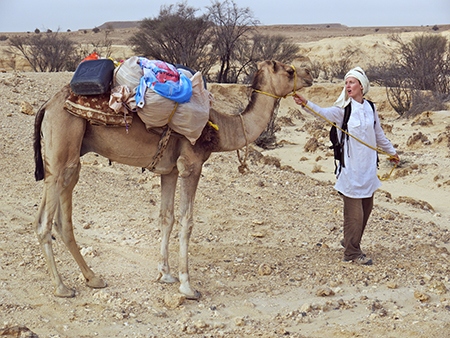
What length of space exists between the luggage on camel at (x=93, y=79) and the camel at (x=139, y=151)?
0.18m

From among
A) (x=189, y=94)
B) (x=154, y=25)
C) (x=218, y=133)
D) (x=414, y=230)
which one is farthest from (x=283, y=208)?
(x=154, y=25)

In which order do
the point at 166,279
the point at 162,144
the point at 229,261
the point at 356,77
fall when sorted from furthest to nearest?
1. the point at 229,261
2. the point at 356,77
3. the point at 166,279
4. the point at 162,144

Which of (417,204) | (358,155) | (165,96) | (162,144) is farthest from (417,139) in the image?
(165,96)

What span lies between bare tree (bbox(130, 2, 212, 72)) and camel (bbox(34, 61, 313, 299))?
2076 cm

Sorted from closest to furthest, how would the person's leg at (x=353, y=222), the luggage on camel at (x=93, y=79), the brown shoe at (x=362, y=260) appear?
the luggage on camel at (x=93, y=79)
the person's leg at (x=353, y=222)
the brown shoe at (x=362, y=260)

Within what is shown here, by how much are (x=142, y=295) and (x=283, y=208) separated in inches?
132

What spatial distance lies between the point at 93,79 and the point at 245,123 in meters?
1.55

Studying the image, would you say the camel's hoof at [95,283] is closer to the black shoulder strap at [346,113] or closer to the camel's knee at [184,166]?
the camel's knee at [184,166]

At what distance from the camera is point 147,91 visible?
5234 millimetres

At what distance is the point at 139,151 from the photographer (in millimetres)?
5582

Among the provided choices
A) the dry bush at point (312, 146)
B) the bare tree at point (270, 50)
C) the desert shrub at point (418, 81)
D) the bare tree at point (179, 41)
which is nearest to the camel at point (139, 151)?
the dry bush at point (312, 146)

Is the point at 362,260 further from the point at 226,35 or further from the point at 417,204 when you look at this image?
the point at 226,35

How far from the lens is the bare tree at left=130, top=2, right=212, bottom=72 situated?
27188 mm

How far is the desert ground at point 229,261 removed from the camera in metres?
5.16
